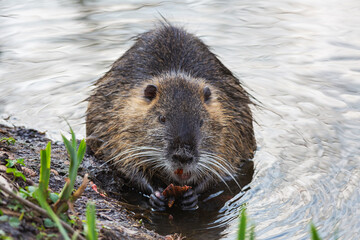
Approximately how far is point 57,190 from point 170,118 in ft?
3.38

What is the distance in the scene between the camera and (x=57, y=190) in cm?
348

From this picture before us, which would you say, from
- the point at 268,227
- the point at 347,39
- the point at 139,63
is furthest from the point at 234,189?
the point at 347,39

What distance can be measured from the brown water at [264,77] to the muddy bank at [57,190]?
51 cm

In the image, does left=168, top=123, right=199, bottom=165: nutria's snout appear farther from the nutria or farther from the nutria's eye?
the nutria's eye

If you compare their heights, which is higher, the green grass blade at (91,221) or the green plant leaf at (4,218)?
the green grass blade at (91,221)

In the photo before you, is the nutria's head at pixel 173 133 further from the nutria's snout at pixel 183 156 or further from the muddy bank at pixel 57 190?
the muddy bank at pixel 57 190

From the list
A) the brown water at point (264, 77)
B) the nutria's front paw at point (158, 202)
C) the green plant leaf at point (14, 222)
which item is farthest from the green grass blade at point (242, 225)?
the nutria's front paw at point (158, 202)

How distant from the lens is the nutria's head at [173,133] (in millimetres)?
4016

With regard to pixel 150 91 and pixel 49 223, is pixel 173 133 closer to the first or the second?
pixel 150 91

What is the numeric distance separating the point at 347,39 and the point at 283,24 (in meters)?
1.09

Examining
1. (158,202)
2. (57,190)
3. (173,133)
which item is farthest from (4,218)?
(158,202)

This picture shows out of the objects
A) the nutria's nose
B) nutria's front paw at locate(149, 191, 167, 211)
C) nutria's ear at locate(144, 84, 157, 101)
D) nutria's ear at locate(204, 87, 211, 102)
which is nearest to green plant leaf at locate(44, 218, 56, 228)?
→ the nutria's nose

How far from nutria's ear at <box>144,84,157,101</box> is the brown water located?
0.99 meters

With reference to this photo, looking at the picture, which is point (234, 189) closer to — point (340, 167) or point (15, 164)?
point (340, 167)
